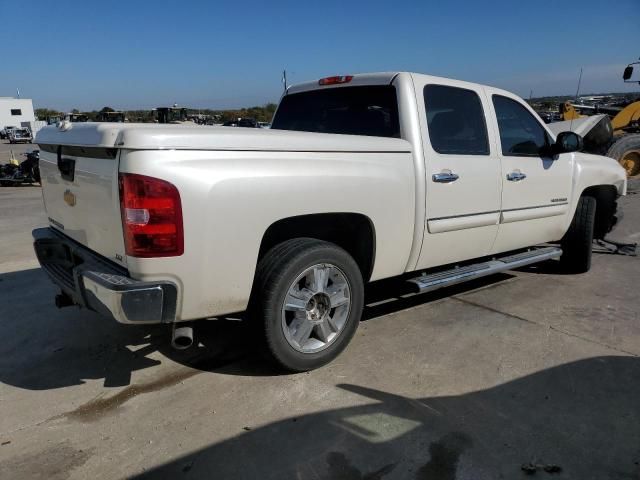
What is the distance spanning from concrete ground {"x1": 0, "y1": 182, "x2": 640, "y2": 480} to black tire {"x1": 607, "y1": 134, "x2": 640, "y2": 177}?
9469 mm

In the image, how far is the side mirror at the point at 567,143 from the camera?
460 cm

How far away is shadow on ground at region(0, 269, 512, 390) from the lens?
3.33m

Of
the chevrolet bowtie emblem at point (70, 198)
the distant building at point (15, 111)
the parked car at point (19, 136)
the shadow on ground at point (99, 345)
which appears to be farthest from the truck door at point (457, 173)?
the distant building at point (15, 111)

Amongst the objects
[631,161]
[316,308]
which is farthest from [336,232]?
[631,161]

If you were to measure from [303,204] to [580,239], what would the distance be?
3.72 metres

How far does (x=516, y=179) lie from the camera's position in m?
4.33

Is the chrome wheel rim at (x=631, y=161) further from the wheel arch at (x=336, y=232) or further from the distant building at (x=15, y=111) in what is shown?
the distant building at (x=15, y=111)

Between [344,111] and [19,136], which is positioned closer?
[344,111]

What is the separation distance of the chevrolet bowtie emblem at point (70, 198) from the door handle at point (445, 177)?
7.84 ft

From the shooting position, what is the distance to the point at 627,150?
494 inches

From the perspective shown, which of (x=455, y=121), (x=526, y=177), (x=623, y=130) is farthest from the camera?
(x=623, y=130)

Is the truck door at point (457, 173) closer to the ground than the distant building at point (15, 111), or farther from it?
closer to the ground

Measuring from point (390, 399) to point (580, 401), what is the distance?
3.64ft

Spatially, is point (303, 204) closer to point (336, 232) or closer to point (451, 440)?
point (336, 232)
